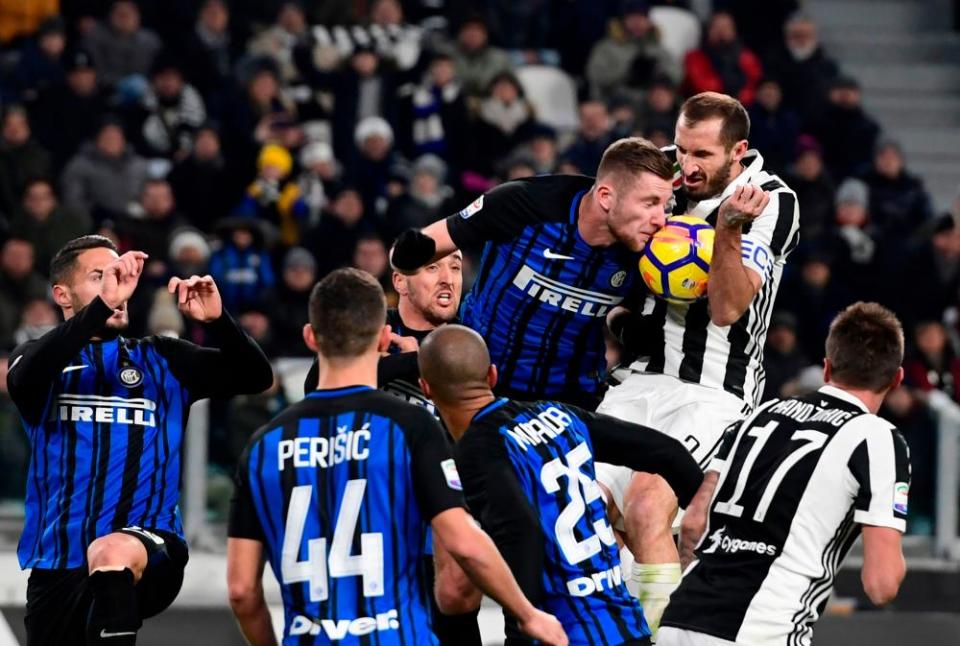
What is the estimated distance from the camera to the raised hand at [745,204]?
6234mm

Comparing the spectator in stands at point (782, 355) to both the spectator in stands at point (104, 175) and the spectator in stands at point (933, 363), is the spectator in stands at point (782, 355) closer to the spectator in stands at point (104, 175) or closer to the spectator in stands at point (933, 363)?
the spectator in stands at point (933, 363)

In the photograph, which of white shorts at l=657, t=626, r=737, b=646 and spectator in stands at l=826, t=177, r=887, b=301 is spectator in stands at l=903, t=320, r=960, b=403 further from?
white shorts at l=657, t=626, r=737, b=646

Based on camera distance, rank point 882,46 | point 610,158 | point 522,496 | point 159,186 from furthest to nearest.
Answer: point 882,46, point 159,186, point 610,158, point 522,496

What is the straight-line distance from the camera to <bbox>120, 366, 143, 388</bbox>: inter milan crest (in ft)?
22.2

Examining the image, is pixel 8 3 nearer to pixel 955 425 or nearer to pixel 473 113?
pixel 473 113

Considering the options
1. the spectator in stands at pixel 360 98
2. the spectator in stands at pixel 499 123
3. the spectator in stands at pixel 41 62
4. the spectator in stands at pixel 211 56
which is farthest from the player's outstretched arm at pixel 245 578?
the spectator in stands at pixel 41 62

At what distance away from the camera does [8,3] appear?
15.7 m

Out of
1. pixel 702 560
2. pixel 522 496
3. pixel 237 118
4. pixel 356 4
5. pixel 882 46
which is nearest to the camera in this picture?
pixel 522 496

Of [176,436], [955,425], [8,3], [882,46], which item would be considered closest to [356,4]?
[8,3]

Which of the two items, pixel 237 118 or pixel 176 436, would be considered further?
pixel 237 118

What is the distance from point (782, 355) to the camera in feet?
41.0

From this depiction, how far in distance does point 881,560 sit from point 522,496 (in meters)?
1.21

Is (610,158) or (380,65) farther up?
(380,65)

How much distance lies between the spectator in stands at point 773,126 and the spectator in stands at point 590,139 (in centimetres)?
149
